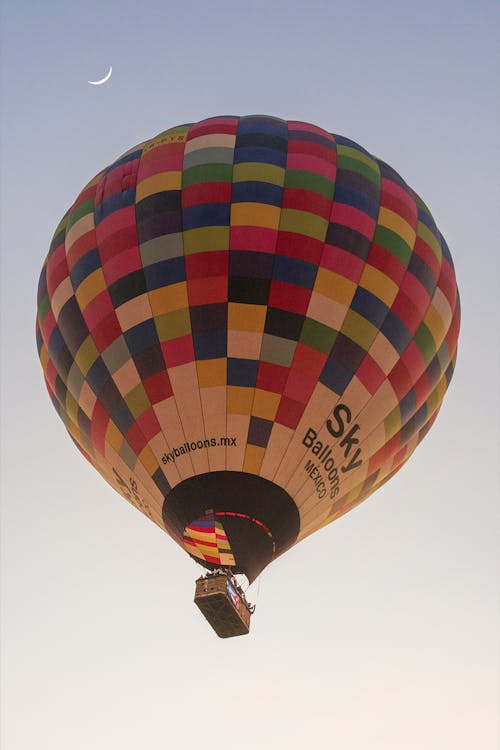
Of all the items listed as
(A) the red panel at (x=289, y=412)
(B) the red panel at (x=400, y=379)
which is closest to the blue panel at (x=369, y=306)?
(B) the red panel at (x=400, y=379)

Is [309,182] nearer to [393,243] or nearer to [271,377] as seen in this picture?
[393,243]

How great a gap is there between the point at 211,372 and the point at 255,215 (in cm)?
194

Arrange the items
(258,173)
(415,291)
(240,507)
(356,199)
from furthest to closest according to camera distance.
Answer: (415,291) → (356,199) → (258,173) → (240,507)

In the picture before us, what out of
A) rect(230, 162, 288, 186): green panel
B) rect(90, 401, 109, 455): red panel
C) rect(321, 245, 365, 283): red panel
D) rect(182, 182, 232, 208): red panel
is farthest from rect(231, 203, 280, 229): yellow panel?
rect(90, 401, 109, 455): red panel

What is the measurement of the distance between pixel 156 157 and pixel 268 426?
3.79 metres

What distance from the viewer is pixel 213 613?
10.1 m

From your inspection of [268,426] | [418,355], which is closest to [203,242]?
[268,426]

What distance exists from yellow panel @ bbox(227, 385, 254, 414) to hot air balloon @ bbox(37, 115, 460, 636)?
0.05 feet

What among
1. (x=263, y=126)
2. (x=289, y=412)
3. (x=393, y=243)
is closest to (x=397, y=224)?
(x=393, y=243)

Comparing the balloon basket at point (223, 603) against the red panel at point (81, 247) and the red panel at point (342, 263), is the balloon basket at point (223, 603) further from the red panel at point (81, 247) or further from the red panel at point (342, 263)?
the red panel at point (81, 247)

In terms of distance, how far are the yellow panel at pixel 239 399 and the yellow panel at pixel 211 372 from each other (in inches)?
5.8

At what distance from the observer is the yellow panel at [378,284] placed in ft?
36.3

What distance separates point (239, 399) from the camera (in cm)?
1038

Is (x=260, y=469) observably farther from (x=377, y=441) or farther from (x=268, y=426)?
(x=377, y=441)
